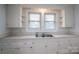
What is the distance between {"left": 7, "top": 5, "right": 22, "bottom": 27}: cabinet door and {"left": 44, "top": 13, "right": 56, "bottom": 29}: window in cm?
28

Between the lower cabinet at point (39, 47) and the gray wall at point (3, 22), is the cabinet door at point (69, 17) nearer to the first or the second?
the lower cabinet at point (39, 47)

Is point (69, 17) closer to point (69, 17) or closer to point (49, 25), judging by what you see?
point (69, 17)

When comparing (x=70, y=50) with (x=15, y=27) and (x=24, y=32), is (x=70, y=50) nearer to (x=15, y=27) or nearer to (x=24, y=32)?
(x=24, y=32)

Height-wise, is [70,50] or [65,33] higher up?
[65,33]

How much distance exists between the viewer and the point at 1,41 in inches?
43.8

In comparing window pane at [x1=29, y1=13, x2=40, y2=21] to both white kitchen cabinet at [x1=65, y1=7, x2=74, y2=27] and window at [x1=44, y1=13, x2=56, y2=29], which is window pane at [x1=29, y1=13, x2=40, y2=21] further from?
white kitchen cabinet at [x1=65, y1=7, x2=74, y2=27]

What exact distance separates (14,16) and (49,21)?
382 mm

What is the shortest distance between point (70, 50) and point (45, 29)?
342 mm

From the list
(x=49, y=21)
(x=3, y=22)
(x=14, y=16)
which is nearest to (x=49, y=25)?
(x=49, y=21)

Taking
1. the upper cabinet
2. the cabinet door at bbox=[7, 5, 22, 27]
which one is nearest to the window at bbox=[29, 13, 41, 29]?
the cabinet door at bbox=[7, 5, 22, 27]

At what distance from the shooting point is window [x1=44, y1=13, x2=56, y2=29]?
3.80ft

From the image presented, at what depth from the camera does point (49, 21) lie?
3.87ft

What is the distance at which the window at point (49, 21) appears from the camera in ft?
3.80
